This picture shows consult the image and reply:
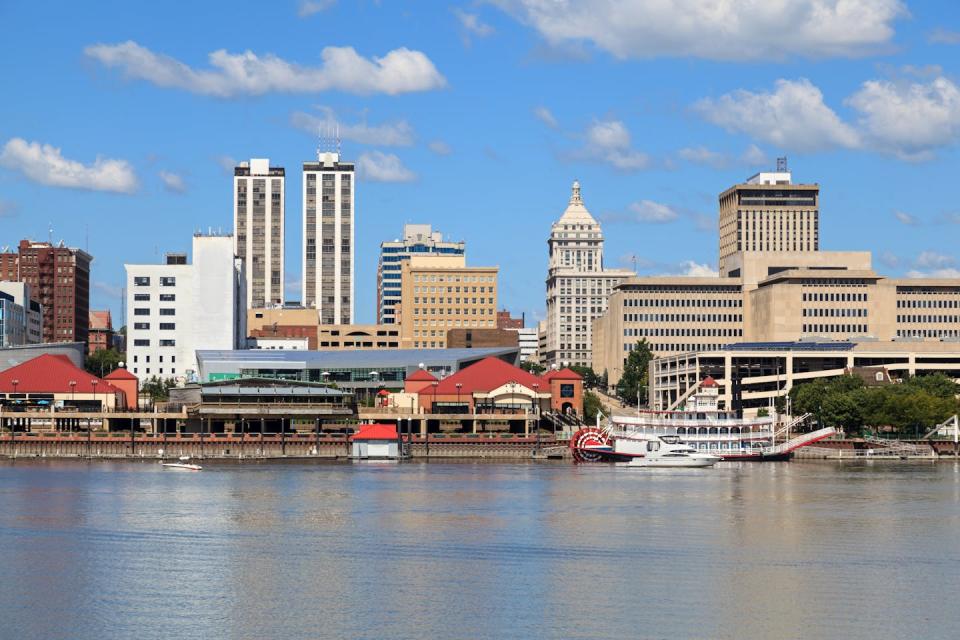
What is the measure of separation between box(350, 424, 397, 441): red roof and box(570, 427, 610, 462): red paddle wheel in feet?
64.8

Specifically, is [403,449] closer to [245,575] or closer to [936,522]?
[936,522]

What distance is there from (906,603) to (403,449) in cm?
11924

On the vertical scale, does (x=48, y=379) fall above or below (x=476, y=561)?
above

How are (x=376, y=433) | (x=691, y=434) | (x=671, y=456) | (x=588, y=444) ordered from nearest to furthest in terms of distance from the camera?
(x=671, y=456)
(x=691, y=434)
(x=588, y=444)
(x=376, y=433)

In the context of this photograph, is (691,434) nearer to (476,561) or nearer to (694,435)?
(694,435)

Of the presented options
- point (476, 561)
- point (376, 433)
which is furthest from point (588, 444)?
point (476, 561)

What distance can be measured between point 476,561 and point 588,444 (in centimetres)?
9225

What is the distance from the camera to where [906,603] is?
61188mm

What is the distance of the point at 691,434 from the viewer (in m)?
160

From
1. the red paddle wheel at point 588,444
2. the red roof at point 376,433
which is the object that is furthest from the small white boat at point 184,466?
the red paddle wheel at point 588,444

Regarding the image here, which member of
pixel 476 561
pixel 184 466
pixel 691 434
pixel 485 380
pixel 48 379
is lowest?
A: pixel 184 466

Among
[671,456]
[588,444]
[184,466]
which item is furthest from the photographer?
[588,444]

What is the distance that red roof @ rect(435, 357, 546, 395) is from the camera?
193000 millimetres

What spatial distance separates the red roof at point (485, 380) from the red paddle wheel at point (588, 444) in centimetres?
2663
